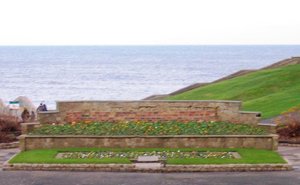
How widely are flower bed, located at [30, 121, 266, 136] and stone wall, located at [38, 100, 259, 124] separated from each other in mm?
463

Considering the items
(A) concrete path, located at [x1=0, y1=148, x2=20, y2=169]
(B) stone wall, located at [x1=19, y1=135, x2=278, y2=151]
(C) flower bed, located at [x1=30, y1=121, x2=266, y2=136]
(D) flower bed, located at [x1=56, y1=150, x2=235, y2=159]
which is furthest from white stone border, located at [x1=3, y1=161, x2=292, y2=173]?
(C) flower bed, located at [x1=30, y1=121, x2=266, y2=136]

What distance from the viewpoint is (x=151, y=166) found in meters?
20.7

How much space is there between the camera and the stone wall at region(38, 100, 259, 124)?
2602 centimetres

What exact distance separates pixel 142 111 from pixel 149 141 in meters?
2.99

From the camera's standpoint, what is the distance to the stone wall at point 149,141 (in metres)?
23.2

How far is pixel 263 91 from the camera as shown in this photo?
138ft

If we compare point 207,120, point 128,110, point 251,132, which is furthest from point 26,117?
point 251,132

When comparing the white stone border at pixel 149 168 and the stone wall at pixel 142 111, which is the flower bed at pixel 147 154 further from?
the stone wall at pixel 142 111

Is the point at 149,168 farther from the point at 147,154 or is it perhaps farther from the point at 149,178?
the point at 147,154

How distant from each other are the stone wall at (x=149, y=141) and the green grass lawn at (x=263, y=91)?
9334 mm

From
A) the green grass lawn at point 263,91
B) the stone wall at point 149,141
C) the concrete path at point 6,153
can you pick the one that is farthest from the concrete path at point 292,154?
the concrete path at point 6,153

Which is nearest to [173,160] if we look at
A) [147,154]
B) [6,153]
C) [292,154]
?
[147,154]

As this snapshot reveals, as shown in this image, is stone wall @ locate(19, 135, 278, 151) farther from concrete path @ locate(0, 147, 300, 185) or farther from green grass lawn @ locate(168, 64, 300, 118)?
green grass lawn @ locate(168, 64, 300, 118)

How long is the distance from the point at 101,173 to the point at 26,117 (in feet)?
48.2
